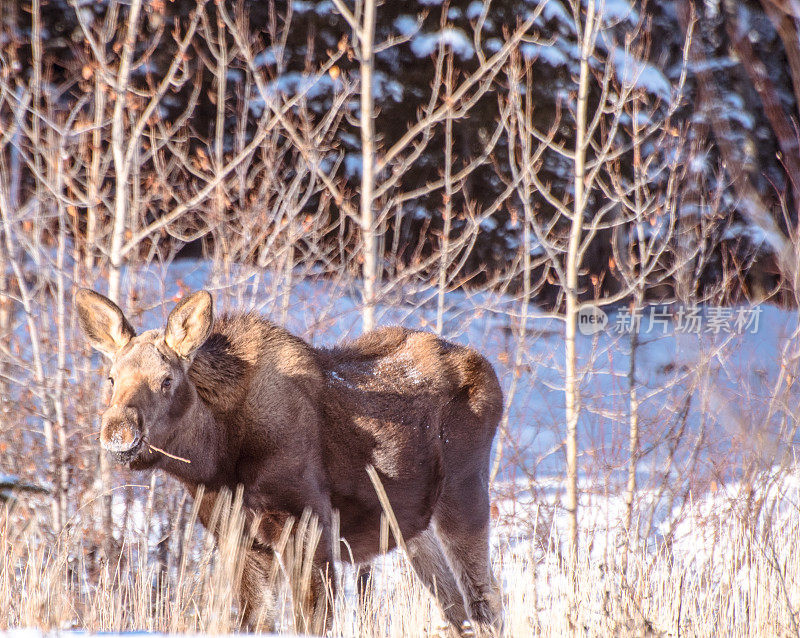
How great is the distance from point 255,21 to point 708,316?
7.28 meters

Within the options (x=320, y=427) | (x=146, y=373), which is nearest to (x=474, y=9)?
(x=320, y=427)

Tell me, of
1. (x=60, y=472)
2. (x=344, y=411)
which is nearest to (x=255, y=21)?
(x=60, y=472)

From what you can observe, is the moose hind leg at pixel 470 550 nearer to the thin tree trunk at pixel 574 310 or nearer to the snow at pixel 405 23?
the thin tree trunk at pixel 574 310

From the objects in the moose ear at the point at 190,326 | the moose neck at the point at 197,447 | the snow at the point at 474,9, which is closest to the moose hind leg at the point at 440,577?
the moose neck at the point at 197,447

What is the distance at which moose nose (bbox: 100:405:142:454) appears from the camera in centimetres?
419

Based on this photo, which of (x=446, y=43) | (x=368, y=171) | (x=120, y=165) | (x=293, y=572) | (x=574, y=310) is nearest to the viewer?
(x=293, y=572)

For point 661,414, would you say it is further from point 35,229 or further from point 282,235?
point 35,229

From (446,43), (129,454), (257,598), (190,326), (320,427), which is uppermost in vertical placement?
(446,43)

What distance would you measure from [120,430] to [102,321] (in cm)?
110

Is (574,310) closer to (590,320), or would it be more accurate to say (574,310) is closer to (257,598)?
(590,320)

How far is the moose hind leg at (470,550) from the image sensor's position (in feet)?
19.7

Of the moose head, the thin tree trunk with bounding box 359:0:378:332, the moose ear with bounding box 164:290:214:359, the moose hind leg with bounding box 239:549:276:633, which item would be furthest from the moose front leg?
the thin tree trunk with bounding box 359:0:378:332

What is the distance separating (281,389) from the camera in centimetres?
516

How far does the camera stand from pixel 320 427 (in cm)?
529
